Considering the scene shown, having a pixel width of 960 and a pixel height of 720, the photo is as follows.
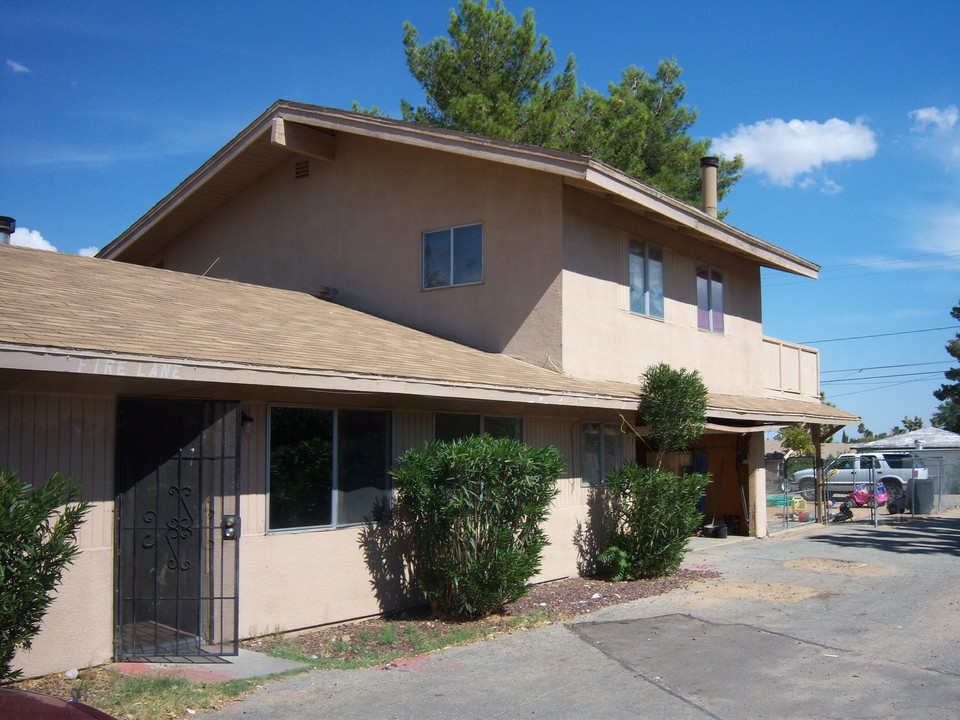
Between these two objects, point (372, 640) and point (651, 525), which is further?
point (651, 525)

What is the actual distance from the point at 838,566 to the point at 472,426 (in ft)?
21.2

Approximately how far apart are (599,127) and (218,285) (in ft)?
51.1

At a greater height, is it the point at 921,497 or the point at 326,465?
the point at 326,465

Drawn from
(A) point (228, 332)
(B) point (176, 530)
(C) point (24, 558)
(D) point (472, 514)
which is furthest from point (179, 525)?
(D) point (472, 514)

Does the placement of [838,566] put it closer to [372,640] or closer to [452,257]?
[452,257]

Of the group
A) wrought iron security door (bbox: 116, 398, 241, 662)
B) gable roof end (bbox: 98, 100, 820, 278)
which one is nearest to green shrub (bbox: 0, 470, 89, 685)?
wrought iron security door (bbox: 116, 398, 241, 662)

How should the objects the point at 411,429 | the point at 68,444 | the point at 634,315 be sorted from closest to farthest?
the point at 68,444 → the point at 411,429 → the point at 634,315

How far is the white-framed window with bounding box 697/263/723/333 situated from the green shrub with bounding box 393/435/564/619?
309 inches

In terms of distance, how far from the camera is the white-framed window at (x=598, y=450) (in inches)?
534

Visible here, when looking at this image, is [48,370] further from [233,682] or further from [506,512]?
[506,512]

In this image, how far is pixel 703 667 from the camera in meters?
8.07

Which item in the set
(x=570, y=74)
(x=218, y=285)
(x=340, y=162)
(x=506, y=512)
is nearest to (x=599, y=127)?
(x=570, y=74)

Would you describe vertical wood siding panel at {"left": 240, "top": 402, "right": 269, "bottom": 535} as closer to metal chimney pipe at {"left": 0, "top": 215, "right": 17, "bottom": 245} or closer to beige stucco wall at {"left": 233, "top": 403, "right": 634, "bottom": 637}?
beige stucco wall at {"left": 233, "top": 403, "right": 634, "bottom": 637}

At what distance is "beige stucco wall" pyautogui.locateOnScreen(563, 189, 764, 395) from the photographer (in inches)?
539
